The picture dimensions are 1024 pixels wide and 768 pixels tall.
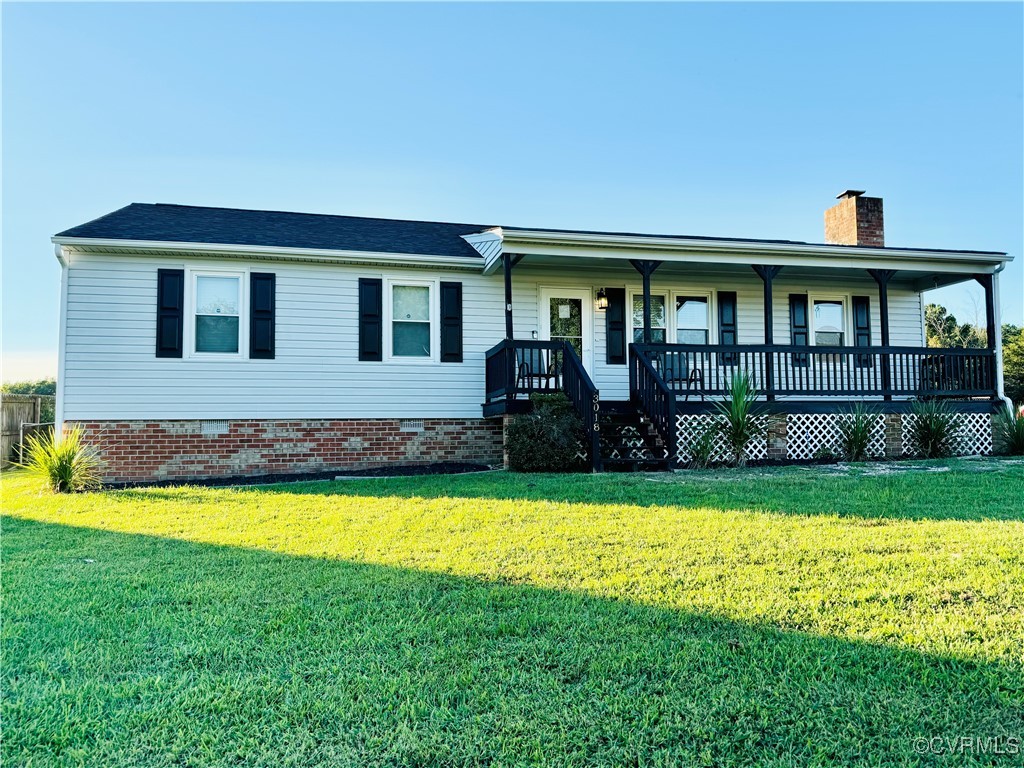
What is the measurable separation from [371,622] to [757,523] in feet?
10.9

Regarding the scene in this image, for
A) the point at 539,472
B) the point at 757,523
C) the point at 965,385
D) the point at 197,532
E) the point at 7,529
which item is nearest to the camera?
the point at 757,523

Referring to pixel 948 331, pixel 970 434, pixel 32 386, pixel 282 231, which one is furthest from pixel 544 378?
pixel 948 331

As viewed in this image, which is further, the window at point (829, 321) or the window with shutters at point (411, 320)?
the window at point (829, 321)

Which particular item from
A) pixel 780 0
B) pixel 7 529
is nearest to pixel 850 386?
pixel 780 0

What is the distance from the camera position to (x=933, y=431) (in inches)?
452

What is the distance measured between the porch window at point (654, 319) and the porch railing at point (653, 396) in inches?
59.9

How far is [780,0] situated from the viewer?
13.1m

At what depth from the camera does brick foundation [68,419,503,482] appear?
34.0ft

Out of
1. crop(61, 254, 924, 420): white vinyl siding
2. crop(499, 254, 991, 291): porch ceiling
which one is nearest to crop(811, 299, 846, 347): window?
crop(499, 254, 991, 291): porch ceiling

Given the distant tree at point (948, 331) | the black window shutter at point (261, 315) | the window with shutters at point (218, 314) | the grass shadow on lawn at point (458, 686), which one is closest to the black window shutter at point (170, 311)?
the window with shutters at point (218, 314)

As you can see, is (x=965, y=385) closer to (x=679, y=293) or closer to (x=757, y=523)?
(x=679, y=293)

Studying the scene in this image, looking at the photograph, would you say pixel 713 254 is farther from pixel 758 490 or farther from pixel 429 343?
pixel 758 490

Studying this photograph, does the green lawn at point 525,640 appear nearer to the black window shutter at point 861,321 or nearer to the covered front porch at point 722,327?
the covered front porch at point 722,327

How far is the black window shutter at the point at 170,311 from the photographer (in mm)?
10531
